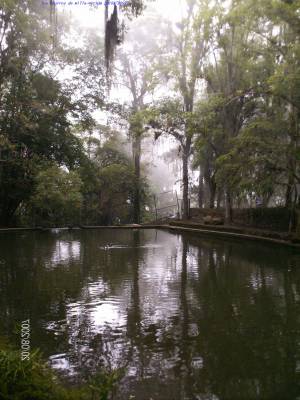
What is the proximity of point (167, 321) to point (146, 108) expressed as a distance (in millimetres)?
22392

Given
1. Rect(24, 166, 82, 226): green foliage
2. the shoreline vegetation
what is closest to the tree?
the shoreline vegetation

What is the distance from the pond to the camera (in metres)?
4.20

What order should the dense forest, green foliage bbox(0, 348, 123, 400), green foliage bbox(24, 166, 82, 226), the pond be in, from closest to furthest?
green foliage bbox(0, 348, 123, 400) → the pond → the dense forest → green foliage bbox(24, 166, 82, 226)

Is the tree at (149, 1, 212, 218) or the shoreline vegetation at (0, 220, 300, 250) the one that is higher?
the tree at (149, 1, 212, 218)

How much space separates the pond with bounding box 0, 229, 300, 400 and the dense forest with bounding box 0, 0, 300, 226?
6.92m

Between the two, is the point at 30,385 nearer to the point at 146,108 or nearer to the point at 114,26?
the point at 114,26

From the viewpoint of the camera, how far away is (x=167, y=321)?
6.13 meters

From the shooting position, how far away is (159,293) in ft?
26.1

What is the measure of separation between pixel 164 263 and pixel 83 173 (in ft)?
63.7

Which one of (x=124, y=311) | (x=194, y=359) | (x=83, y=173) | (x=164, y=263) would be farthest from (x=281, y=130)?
(x=83, y=173)

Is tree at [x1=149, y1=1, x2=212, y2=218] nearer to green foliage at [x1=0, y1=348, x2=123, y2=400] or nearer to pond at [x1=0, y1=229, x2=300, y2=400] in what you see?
pond at [x1=0, y1=229, x2=300, y2=400]

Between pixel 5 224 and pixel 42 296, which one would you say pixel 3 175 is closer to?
pixel 5 224

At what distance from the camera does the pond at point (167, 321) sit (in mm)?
4195

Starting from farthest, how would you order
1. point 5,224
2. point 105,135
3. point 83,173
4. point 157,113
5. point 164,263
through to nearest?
1. point 105,135
2. point 83,173
3. point 5,224
4. point 157,113
5. point 164,263
